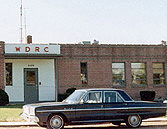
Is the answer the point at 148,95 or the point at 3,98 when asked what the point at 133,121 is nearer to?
the point at 3,98

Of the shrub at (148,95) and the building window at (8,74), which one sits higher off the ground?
the building window at (8,74)

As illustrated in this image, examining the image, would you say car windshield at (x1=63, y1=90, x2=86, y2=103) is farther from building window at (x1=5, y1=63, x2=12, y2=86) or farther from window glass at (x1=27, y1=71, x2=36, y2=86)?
building window at (x1=5, y1=63, x2=12, y2=86)

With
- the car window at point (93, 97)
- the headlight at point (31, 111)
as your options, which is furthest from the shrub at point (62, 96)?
the headlight at point (31, 111)

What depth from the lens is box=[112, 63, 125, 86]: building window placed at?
2739 centimetres

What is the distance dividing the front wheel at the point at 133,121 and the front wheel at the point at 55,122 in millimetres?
2775

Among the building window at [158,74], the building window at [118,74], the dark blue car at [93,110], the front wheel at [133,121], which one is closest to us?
the dark blue car at [93,110]

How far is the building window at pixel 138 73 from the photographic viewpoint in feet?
91.6

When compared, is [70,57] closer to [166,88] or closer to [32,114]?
[166,88]

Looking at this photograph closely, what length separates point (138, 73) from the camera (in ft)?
92.0

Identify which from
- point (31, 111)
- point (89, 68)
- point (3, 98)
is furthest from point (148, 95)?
point (31, 111)

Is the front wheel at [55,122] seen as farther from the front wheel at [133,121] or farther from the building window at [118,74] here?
the building window at [118,74]

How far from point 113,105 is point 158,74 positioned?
53.5ft

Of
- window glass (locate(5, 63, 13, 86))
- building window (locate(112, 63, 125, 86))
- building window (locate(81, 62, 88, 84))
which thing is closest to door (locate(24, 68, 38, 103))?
window glass (locate(5, 63, 13, 86))

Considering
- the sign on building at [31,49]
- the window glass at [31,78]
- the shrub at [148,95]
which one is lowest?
the shrub at [148,95]
